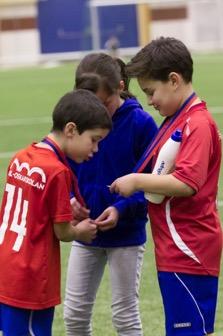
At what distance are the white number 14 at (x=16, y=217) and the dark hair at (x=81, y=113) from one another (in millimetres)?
343

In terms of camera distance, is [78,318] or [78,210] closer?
[78,210]

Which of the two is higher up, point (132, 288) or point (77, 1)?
point (132, 288)

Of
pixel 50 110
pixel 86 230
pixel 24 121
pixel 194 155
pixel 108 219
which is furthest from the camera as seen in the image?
pixel 50 110

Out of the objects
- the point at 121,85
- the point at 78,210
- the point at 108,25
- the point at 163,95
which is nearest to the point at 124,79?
the point at 121,85

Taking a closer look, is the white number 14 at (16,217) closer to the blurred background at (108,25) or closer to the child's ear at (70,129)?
the child's ear at (70,129)

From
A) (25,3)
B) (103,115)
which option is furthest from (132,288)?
(25,3)

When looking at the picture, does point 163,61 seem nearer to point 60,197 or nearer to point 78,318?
point 60,197

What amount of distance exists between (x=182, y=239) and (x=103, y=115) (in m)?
0.64

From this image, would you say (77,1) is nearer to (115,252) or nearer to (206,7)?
(206,7)

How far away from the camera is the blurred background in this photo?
29.8m

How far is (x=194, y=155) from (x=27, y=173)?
715mm

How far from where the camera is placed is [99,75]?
5.04m

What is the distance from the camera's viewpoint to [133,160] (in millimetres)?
5246

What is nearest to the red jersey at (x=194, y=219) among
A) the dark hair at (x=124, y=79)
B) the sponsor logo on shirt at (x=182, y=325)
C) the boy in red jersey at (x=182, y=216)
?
the boy in red jersey at (x=182, y=216)
